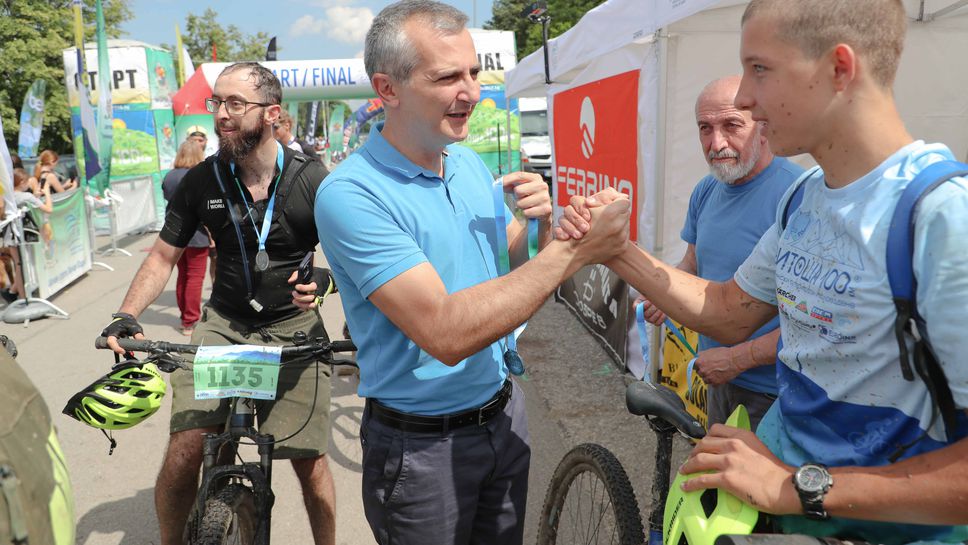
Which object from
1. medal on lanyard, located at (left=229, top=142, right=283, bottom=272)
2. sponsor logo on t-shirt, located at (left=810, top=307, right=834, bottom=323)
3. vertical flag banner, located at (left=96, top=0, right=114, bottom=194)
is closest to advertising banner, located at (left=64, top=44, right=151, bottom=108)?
vertical flag banner, located at (left=96, top=0, right=114, bottom=194)

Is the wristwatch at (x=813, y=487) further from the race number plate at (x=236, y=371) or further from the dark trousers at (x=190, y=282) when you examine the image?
the dark trousers at (x=190, y=282)

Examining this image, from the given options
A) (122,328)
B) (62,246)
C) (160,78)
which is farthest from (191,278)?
(160,78)

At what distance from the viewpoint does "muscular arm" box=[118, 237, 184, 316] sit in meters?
2.76

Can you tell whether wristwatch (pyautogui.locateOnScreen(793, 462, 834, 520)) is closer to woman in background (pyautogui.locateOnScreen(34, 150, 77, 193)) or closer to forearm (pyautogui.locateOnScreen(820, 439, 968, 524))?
forearm (pyautogui.locateOnScreen(820, 439, 968, 524))

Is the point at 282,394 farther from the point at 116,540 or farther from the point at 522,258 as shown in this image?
the point at 116,540

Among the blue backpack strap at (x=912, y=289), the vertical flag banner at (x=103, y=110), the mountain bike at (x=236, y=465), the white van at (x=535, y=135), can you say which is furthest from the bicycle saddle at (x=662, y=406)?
the white van at (x=535, y=135)

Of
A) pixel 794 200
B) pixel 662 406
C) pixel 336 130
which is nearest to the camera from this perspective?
pixel 794 200

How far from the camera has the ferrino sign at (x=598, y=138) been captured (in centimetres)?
512

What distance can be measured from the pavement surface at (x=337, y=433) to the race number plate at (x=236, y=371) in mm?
1405

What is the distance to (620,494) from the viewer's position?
2.21 meters

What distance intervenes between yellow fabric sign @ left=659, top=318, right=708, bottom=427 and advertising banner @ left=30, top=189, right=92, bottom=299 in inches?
316

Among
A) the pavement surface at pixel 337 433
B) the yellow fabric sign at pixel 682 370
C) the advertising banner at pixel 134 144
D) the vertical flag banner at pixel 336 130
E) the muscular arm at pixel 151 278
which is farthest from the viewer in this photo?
the vertical flag banner at pixel 336 130

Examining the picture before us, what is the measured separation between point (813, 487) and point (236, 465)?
6.31ft

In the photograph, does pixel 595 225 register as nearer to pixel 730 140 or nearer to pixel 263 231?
pixel 730 140
